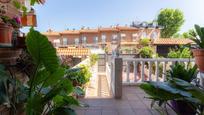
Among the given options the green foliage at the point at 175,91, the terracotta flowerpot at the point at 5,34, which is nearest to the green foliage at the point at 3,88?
the terracotta flowerpot at the point at 5,34

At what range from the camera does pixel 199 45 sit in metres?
3.71

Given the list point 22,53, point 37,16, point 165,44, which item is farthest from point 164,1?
point 22,53

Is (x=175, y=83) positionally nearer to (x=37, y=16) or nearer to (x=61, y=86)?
(x=61, y=86)

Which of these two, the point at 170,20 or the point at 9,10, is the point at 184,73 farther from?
the point at 170,20

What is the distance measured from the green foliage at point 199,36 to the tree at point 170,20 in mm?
24505

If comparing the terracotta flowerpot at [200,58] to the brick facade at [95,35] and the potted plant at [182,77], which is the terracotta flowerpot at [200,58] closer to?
the potted plant at [182,77]

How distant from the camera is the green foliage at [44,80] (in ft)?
5.96

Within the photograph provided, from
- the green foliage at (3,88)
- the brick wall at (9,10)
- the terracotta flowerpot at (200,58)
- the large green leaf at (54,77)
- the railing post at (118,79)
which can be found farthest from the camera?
the railing post at (118,79)

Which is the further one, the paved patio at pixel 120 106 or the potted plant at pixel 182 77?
the paved patio at pixel 120 106

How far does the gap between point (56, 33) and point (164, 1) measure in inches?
553

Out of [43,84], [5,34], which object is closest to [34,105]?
[43,84]

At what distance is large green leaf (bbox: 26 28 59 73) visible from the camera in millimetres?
1783

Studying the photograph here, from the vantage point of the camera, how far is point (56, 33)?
32562mm

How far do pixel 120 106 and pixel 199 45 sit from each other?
156 cm
